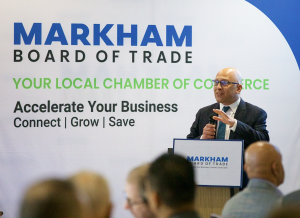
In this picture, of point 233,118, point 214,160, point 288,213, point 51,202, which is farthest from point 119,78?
point 288,213

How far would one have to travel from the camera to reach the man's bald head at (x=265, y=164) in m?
2.26

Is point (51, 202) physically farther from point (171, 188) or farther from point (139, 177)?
point (139, 177)

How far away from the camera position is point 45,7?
5.39 metres

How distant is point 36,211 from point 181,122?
14.1 feet

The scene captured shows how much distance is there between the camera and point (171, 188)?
175 cm

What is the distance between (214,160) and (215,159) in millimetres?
12

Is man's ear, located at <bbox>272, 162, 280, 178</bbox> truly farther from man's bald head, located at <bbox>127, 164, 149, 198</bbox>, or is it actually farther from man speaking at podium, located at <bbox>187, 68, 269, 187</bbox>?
man speaking at podium, located at <bbox>187, 68, 269, 187</bbox>

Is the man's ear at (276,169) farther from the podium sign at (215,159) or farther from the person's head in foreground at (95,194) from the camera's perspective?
the podium sign at (215,159)

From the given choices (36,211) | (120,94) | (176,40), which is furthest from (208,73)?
(36,211)

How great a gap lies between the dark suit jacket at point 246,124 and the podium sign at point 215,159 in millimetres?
387

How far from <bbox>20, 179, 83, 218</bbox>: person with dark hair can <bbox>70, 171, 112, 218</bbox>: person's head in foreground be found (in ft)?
1.44

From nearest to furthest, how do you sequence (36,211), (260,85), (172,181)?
(36,211), (172,181), (260,85)

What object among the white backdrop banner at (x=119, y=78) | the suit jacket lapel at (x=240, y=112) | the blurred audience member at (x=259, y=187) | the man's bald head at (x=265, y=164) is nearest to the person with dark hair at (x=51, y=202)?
the blurred audience member at (x=259, y=187)

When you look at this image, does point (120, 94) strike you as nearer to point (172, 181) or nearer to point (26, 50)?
point (26, 50)
